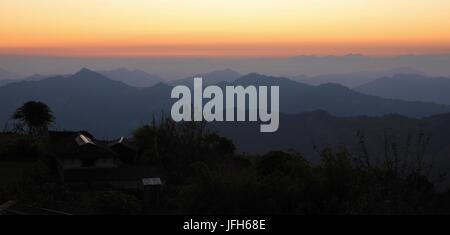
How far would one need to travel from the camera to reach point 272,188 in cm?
2552

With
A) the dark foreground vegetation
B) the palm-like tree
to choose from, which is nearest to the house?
the dark foreground vegetation

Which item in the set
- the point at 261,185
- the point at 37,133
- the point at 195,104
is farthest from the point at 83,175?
the point at 37,133

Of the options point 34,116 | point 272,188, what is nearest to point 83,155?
point 272,188

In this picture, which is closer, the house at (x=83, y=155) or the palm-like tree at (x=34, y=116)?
the house at (x=83, y=155)

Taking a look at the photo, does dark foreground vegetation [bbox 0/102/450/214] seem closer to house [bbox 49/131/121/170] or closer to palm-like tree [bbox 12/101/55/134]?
house [bbox 49/131/121/170]

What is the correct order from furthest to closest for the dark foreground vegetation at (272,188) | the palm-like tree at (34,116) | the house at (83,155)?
the palm-like tree at (34,116)
the house at (83,155)
the dark foreground vegetation at (272,188)

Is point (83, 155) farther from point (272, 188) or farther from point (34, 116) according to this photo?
point (34, 116)

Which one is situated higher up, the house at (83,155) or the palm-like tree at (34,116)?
the palm-like tree at (34,116)

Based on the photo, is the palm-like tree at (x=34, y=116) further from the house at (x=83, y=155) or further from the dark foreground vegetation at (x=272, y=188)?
the house at (x=83, y=155)

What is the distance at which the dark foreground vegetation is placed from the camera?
64.6ft

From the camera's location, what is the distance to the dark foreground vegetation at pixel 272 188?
19688 mm

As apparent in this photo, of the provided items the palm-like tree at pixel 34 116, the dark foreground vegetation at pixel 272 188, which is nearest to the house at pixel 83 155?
the dark foreground vegetation at pixel 272 188
